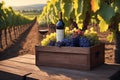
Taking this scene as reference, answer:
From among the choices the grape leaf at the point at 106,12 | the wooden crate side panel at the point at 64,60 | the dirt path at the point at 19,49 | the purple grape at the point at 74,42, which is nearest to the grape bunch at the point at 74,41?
the purple grape at the point at 74,42

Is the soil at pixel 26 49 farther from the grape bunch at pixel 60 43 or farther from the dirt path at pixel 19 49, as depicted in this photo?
the grape bunch at pixel 60 43

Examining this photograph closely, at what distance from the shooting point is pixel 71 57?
270 centimetres

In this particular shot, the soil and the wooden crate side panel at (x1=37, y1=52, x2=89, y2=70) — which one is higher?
the wooden crate side panel at (x1=37, y1=52, x2=89, y2=70)

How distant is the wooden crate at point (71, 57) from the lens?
2.61 m

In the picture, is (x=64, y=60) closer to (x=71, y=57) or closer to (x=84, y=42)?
(x=71, y=57)

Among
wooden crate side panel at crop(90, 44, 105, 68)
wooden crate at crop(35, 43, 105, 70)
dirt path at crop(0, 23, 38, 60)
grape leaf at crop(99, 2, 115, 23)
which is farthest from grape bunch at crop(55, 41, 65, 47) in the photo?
dirt path at crop(0, 23, 38, 60)

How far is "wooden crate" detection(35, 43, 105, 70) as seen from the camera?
261 cm

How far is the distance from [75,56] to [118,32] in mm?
1641

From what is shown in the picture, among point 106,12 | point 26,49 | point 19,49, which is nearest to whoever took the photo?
point 106,12

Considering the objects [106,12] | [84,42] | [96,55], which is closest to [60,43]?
[84,42]

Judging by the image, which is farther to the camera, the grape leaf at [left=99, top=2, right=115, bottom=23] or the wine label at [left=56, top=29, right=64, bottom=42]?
the wine label at [left=56, top=29, right=64, bottom=42]

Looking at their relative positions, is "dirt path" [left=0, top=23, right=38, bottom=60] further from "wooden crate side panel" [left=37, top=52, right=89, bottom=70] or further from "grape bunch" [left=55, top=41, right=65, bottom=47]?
"grape bunch" [left=55, top=41, right=65, bottom=47]

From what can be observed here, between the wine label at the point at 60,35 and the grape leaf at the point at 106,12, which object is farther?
the wine label at the point at 60,35

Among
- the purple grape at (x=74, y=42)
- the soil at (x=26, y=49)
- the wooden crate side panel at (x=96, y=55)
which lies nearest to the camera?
the wooden crate side panel at (x=96, y=55)
